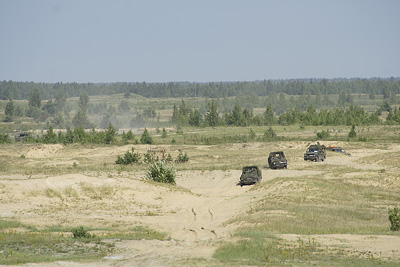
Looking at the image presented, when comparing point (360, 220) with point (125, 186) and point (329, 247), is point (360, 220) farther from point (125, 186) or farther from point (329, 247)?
point (125, 186)

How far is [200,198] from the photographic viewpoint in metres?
36.0

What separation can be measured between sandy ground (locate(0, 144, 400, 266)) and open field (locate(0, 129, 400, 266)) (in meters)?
0.05

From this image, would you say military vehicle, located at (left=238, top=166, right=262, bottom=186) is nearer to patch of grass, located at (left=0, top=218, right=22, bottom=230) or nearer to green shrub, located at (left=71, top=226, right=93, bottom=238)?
patch of grass, located at (left=0, top=218, right=22, bottom=230)

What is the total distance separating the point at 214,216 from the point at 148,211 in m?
4.01

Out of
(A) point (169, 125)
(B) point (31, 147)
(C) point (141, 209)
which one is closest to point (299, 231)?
(C) point (141, 209)

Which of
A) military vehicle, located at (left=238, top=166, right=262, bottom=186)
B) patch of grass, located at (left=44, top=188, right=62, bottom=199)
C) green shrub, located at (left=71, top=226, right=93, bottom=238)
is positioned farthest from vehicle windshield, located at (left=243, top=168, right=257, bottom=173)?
green shrub, located at (left=71, top=226, right=93, bottom=238)

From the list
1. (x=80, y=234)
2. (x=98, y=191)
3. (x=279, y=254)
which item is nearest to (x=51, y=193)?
(x=98, y=191)

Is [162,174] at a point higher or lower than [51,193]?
higher

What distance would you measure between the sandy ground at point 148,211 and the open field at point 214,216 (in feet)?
0.17

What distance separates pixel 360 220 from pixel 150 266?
13168 millimetres

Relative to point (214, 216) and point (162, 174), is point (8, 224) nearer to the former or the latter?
point (214, 216)

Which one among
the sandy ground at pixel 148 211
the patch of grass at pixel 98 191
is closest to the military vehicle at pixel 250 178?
the sandy ground at pixel 148 211

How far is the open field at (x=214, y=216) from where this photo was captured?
2027cm

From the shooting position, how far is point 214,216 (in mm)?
30188
